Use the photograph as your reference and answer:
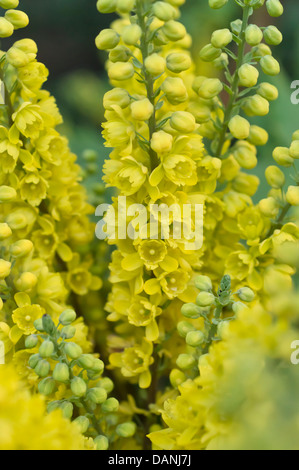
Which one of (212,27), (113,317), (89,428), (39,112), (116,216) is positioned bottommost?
(89,428)

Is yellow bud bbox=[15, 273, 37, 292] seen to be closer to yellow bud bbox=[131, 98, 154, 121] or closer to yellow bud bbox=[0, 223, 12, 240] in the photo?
yellow bud bbox=[0, 223, 12, 240]

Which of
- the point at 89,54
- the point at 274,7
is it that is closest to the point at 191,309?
the point at 274,7

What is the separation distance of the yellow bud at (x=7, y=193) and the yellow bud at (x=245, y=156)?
0.30 metres

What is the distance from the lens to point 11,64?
71 centimetres

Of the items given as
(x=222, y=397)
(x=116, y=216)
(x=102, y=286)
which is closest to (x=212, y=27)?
(x=102, y=286)

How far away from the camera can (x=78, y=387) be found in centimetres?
65

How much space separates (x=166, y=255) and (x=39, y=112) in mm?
239

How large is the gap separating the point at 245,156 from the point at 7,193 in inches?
12.3

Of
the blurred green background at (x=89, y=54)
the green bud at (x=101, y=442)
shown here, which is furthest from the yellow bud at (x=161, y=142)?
the blurred green background at (x=89, y=54)

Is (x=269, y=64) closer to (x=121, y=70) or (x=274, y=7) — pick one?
(x=274, y=7)

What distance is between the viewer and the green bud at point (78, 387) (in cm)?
65

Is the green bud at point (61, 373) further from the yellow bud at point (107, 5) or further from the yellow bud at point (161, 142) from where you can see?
the yellow bud at point (107, 5)

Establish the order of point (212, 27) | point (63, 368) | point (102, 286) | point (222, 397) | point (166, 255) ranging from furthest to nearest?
point (212, 27), point (102, 286), point (166, 255), point (63, 368), point (222, 397)
